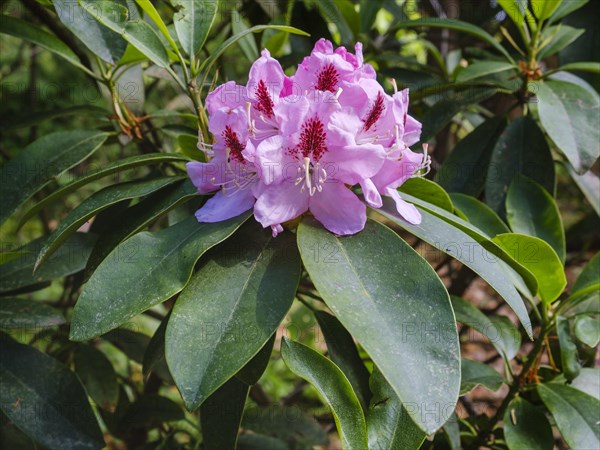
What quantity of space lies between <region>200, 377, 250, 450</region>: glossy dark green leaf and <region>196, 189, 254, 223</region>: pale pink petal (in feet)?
0.97

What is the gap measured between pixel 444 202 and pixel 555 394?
40cm

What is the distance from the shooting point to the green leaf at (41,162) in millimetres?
1236

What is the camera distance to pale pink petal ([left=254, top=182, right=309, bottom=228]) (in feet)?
2.88

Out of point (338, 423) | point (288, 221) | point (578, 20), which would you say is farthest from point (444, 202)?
point (578, 20)

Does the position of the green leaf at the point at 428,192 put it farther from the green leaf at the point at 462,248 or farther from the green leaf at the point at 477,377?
the green leaf at the point at 477,377

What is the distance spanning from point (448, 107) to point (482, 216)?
36 cm

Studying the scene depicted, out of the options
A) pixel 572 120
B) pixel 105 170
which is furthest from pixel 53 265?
pixel 572 120

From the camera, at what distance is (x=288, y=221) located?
0.95m

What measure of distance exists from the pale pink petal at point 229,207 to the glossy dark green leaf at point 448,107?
2.00ft

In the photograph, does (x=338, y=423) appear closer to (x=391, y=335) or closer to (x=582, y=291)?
(x=391, y=335)

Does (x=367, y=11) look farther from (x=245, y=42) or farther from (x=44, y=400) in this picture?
(x=44, y=400)

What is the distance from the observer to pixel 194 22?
1.09m

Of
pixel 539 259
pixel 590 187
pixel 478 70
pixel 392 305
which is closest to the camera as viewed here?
pixel 392 305

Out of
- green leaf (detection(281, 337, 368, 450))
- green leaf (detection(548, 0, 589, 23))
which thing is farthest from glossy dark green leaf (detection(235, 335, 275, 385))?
green leaf (detection(548, 0, 589, 23))
